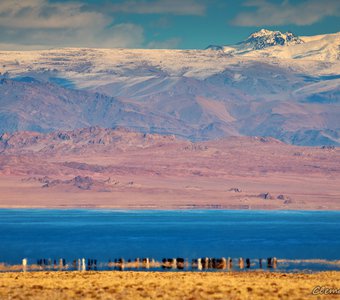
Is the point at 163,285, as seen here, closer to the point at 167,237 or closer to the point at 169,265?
the point at 169,265

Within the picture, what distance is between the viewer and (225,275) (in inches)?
2731

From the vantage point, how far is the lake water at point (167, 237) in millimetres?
105125

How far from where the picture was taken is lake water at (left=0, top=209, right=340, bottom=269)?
10512 centimetres

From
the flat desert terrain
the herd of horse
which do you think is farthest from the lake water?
the flat desert terrain

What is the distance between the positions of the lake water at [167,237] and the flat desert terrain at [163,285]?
18.6 meters

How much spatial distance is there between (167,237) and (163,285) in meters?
81.7

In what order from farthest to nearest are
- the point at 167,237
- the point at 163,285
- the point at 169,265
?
the point at 167,237
the point at 169,265
the point at 163,285

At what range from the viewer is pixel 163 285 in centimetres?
5938

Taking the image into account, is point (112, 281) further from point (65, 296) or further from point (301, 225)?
point (301, 225)

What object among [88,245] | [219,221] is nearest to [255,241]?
[88,245]

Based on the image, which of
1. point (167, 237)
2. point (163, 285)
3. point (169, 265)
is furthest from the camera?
point (167, 237)

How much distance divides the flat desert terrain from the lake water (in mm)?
18569

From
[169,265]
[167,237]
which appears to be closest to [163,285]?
[169,265]

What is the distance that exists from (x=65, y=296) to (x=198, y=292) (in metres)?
7.16
